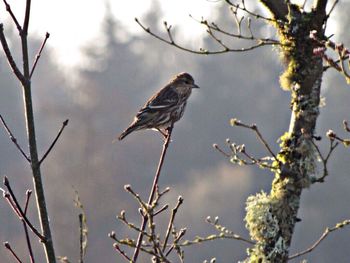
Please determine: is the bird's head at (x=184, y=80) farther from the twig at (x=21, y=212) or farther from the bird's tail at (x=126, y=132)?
the twig at (x=21, y=212)

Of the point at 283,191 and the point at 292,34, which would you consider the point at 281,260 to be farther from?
the point at 292,34

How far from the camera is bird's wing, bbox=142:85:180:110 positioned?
6211 millimetres

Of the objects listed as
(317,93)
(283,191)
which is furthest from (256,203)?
(317,93)

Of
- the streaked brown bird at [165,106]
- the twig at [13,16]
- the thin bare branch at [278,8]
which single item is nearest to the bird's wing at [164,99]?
the streaked brown bird at [165,106]

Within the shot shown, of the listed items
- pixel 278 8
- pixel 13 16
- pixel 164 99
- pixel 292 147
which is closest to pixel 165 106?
pixel 164 99

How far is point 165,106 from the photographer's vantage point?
6.20 m

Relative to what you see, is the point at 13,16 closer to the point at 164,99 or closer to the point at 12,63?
the point at 12,63

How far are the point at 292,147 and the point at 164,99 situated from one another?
11.2 ft

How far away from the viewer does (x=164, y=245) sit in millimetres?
2543

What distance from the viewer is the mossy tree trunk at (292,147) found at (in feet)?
9.95

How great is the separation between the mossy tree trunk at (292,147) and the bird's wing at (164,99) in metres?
2.94

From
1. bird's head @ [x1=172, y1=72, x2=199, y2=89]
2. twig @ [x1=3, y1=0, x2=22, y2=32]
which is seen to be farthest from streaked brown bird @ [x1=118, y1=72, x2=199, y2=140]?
twig @ [x1=3, y1=0, x2=22, y2=32]

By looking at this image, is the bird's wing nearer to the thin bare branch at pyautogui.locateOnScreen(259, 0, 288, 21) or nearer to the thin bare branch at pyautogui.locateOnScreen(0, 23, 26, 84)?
the thin bare branch at pyautogui.locateOnScreen(259, 0, 288, 21)

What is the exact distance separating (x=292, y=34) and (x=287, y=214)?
841mm
